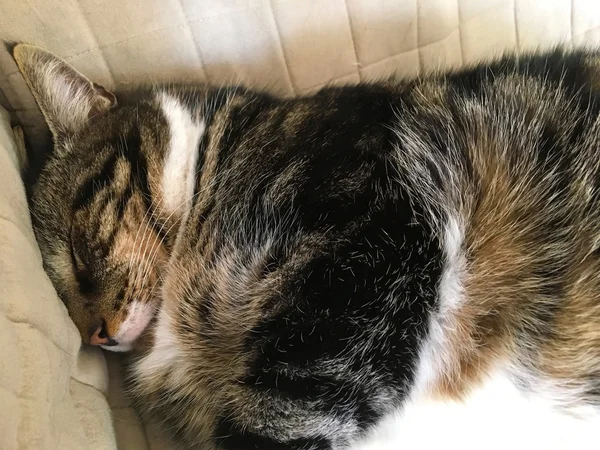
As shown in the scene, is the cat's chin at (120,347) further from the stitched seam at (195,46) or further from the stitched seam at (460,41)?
the stitched seam at (460,41)

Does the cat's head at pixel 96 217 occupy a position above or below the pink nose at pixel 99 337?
above

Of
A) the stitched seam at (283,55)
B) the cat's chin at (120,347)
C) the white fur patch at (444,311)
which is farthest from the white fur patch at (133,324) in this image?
the stitched seam at (283,55)

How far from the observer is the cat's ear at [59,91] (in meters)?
0.97

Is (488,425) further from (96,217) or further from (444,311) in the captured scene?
(96,217)

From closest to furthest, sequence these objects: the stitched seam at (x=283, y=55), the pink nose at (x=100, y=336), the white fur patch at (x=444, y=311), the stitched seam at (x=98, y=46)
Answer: the white fur patch at (x=444, y=311), the pink nose at (x=100, y=336), the stitched seam at (x=98, y=46), the stitched seam at (x=283, y=55)

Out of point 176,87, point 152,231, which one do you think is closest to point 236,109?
point 176,87

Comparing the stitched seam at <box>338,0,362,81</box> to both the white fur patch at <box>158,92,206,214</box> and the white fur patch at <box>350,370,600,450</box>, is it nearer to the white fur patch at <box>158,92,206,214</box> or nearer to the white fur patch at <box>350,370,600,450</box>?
the white fur patch at <box>158,92,206,214</box>

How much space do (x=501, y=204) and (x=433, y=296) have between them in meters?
0.19

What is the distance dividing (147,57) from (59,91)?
20 centimetres

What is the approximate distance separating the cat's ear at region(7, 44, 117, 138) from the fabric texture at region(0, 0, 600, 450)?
8 centimetres

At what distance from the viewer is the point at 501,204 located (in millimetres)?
876

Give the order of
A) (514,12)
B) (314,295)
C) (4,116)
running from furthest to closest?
(514,12) → (4,116) → (314,295)

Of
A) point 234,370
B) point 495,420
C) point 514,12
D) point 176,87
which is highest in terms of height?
point 176,87

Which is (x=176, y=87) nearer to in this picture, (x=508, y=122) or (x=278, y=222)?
(x=278, y=222)
